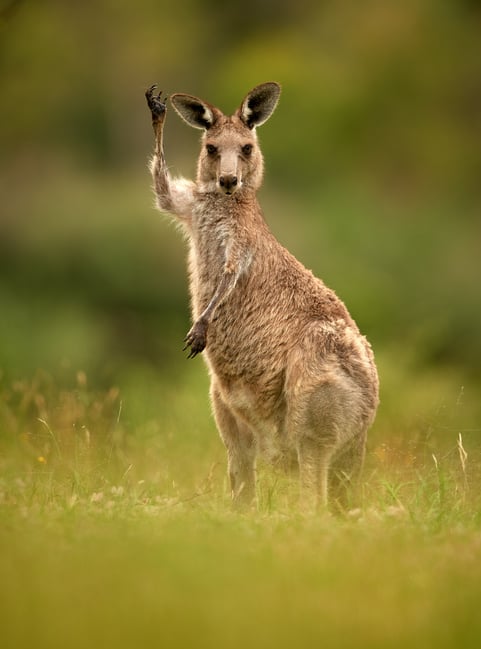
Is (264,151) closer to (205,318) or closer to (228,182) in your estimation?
(228,182)

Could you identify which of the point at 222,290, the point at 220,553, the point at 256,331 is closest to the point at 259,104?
the point at 222,290

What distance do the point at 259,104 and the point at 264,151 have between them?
50.3 ft

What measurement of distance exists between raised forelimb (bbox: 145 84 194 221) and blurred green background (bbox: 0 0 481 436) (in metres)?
8.33

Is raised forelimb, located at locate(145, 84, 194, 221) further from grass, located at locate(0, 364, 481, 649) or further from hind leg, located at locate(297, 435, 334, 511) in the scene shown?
hind leg, located at locate(297, 435, 334, 511)

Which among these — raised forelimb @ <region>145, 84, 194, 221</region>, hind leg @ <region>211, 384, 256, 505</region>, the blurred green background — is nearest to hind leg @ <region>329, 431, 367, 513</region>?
hind leg @ <region>211, 384, 256, 505</region>

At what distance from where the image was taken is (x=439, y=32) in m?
26.2

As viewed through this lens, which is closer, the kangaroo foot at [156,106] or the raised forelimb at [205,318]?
the raised forelimb at [205,318]

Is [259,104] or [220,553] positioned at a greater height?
[259,104]

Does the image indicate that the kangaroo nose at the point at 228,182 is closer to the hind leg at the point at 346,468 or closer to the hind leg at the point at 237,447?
the hind leg at the point at 237,447

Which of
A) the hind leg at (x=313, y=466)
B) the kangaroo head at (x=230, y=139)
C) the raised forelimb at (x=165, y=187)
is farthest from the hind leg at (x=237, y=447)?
the kangaroo head at (x=230, y=139)

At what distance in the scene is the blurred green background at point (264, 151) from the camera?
18.1m

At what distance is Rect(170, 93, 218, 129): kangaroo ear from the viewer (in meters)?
7.27

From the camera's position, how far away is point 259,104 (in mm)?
7430

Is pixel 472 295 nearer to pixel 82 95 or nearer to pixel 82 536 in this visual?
pixel 82 95
